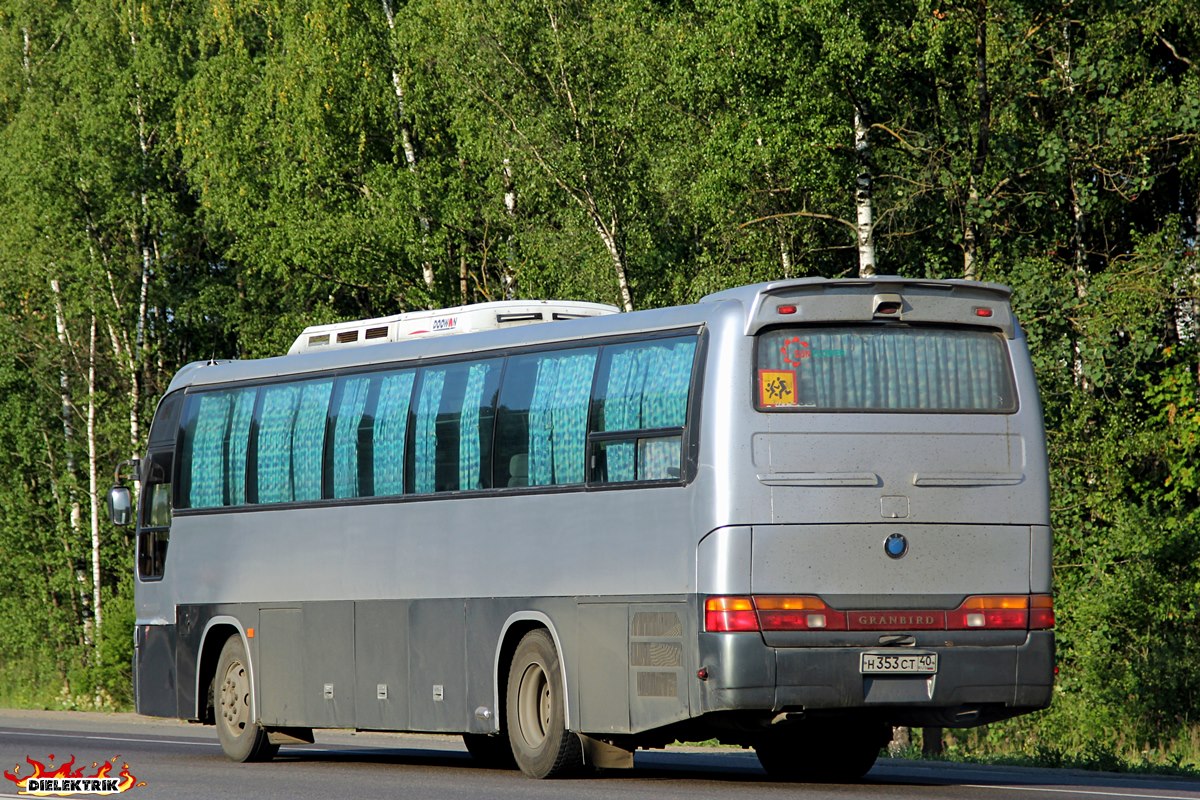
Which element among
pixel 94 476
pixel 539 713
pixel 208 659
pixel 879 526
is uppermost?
pixel 94 476

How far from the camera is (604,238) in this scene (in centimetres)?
3244

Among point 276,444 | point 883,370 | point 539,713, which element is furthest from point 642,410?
point 276,444

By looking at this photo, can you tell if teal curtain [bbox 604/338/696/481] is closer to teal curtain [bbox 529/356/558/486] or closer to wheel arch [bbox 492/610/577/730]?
teal curtain [bbox 529/356/558/486]

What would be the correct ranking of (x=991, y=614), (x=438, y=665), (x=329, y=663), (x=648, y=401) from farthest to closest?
(x=329, y=663) → (x=438, y=665) → (x=648, y=401) → (x=991, y=614)

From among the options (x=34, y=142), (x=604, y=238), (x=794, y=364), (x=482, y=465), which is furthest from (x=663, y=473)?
(x=34, y=142)

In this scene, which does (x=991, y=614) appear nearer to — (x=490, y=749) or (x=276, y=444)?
(x=490, y=749)

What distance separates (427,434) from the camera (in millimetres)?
16906

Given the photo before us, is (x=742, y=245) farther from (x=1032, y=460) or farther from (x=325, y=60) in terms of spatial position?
(x=1032, y=460)

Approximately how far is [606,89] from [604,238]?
7.89 feet

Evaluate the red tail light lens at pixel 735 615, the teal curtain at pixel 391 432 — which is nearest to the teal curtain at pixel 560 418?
the teal curtain at pixel 391 432

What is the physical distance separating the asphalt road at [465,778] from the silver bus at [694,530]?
17.7 inches

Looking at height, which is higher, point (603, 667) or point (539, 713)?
point (603, 667)

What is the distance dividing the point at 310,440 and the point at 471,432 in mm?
2462

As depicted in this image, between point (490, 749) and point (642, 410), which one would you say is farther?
point (490, 749)
